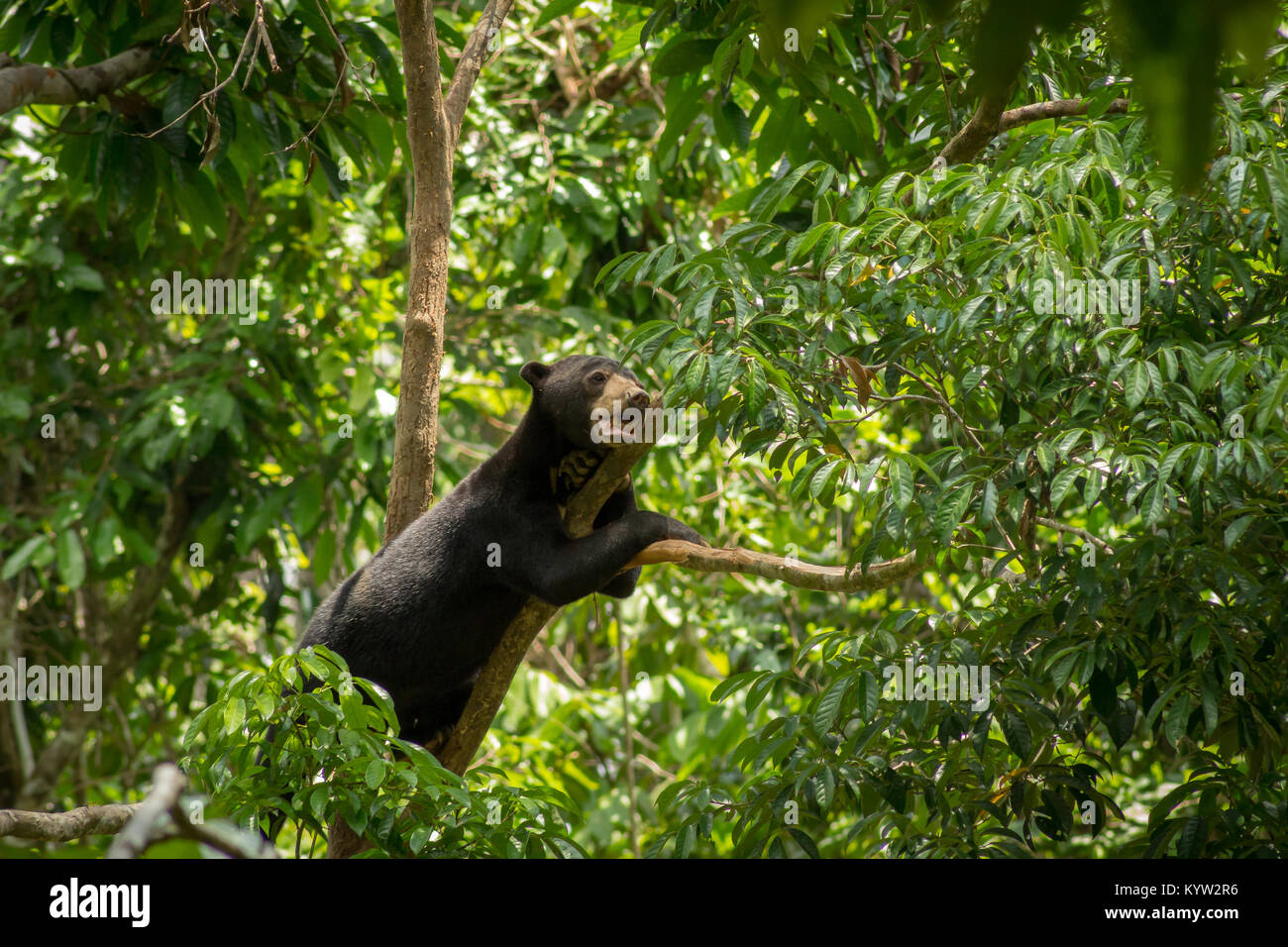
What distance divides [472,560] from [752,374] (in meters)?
1.74

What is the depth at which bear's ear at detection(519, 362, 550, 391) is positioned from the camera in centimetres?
477

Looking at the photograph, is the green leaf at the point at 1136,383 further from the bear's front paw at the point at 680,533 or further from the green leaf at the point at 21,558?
the green leaf at the point at 21,558

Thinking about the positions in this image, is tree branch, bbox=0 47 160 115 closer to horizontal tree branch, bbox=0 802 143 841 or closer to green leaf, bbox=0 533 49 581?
horizontal tree branch, bbox=0 802 143 841

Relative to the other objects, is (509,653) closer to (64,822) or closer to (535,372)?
(535,372)

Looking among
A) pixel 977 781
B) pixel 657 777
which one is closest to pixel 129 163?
pixel 977 781

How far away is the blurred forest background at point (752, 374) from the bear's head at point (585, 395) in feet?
1.16

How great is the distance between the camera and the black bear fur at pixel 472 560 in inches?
176

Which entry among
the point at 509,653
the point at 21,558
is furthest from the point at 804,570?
the point at 21,558

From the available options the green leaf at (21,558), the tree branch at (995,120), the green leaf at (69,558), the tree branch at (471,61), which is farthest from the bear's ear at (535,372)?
the green leaf at (21,558)

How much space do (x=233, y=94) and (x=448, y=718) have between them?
2.61 metres

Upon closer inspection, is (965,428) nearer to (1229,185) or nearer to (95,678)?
(1229,185)

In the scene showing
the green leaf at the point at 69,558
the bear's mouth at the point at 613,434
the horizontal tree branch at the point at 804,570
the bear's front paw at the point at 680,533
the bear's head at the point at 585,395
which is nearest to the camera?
the horizontal tree branch at the point at 804,570

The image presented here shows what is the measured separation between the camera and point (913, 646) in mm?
3463

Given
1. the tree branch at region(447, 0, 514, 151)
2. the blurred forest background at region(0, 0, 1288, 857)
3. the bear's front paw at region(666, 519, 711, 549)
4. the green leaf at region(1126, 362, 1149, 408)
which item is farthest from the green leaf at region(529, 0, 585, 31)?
the green leaf at region(1126, 362, 1149, 408)
